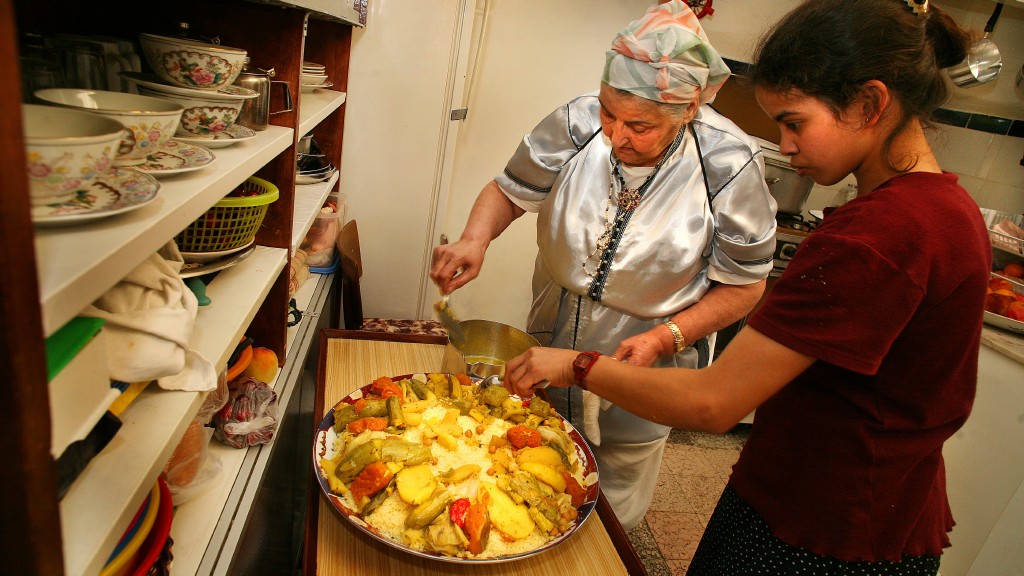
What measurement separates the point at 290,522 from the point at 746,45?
318 centimetres

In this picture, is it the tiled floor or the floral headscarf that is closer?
the floral headscarf

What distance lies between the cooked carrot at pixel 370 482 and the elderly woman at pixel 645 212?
60cm

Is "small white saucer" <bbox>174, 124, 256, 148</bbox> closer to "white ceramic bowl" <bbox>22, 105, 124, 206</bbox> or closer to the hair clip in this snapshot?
"white ceramic bowl" <bbox>22, 105, 124, 206</bbox>

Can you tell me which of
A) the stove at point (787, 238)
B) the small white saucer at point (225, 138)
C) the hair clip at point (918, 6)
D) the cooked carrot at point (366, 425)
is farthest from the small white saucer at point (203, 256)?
the stove at point (787, 238)

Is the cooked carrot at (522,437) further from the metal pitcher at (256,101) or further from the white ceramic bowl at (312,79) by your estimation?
the white ceramic bowl at (312,79)

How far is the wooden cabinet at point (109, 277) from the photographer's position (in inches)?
15.1

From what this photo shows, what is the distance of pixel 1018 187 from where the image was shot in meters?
3.26

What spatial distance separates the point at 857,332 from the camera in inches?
34.0

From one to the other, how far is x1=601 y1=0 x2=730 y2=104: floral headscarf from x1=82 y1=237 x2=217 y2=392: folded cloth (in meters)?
0.99

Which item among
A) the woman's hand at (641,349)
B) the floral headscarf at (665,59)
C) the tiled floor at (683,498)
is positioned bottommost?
the tiled floor at (683,498)

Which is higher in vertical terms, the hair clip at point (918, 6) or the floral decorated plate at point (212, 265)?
the hair clip at point (918, 6)

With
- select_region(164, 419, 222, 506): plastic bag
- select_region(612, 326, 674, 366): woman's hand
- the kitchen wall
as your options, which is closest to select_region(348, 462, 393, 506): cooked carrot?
select_region(164, 419, 222, 506): plastic bag

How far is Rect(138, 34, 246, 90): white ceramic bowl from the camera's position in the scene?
968mm

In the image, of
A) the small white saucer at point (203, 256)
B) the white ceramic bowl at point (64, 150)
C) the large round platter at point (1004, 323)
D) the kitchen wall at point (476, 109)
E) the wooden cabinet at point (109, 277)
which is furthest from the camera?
the kitchen wall at point (476, 109)
